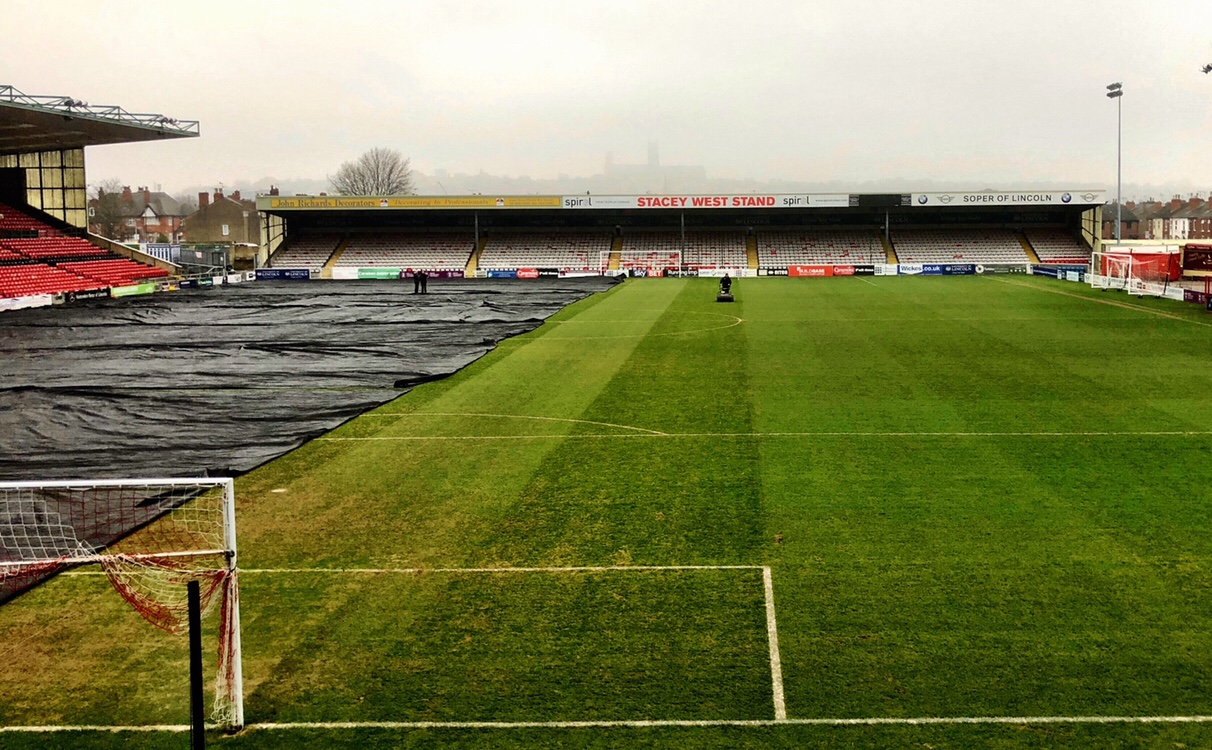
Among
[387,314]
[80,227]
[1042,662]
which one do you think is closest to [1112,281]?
[387,314]

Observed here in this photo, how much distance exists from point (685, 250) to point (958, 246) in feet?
68.4

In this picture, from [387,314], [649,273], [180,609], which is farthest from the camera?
[649,273]

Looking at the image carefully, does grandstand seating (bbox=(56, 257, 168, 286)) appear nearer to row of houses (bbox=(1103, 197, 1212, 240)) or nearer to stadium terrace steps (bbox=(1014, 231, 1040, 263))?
stadium terrace steps (bbox=(1014, 231, 1040, 263))

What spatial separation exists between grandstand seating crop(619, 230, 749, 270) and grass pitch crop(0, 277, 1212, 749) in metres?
57.1

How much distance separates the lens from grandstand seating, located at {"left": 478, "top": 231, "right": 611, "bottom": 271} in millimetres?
79062

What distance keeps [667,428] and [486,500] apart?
17.8 ft

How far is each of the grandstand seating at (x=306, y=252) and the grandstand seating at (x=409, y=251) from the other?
1.47m

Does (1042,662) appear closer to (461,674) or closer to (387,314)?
(461,674)

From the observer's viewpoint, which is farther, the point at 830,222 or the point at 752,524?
the point at 830,222

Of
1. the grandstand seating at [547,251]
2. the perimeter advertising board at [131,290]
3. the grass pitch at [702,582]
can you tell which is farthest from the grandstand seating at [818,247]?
the grass pitch at [702,582]

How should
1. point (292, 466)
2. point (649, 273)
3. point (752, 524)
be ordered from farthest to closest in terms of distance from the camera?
point (649, 273) → point (292, 466) → point (752, 524)

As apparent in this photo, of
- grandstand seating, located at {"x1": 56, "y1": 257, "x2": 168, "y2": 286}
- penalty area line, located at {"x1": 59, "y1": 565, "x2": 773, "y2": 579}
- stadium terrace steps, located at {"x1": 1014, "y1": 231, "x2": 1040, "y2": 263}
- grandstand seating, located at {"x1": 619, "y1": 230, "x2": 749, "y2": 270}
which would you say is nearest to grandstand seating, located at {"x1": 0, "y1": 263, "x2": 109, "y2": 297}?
grandstand seating, located at {"x1": 56, "y1": 257, "x2": 168, "y2": 286}

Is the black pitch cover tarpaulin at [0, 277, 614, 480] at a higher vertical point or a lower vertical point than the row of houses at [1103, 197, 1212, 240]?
lower

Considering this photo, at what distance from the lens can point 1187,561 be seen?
10.9 m
